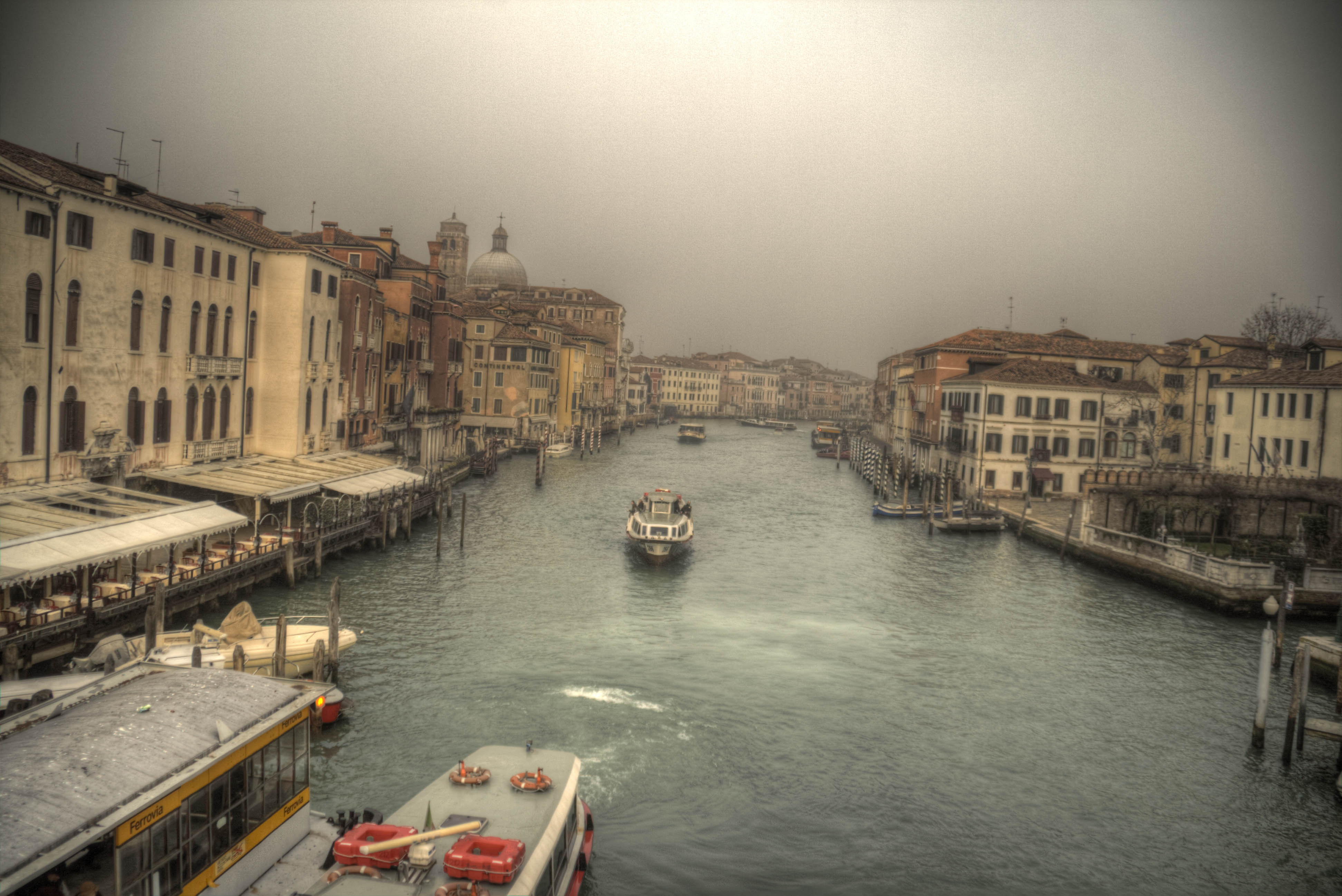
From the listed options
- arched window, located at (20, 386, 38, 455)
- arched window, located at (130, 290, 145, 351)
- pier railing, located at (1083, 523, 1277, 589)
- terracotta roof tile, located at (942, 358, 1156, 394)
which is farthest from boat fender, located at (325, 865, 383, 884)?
terracotta roof tile, located at (942, 358, 1156, 394)

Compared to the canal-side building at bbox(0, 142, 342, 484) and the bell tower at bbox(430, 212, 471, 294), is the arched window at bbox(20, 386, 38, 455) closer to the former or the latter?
the canal-side building at bbox(0, 142, 342, 484)

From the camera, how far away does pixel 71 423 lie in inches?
806

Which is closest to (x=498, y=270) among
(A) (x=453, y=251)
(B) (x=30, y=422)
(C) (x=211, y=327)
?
(A) (x=453, y=251)

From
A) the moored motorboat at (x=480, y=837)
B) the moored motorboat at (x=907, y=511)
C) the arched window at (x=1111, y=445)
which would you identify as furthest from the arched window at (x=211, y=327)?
the arched window at (x=1111, y=445)

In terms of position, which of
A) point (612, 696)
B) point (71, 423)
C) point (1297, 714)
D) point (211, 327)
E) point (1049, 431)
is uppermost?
point (211, 327)

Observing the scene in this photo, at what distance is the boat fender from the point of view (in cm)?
745

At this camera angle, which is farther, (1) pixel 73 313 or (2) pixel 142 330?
(2) pixel 142 330

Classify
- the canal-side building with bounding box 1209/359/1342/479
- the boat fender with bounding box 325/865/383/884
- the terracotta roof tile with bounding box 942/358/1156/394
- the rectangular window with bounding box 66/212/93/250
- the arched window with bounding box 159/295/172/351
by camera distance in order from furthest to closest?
the terracotta roof tile with bounding box 942/358/1156/394 < the canal-side building with bounding box 1209/359/1342/479 < the arched window with bounding box 159/295/172/351 < the rectangular window with bounding box 66/212/93/250 < the boat fender with bounding box 325/865/383/884

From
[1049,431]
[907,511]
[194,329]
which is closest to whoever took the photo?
[194,329]

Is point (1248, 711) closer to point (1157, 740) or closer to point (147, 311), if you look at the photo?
point (1157, 740)

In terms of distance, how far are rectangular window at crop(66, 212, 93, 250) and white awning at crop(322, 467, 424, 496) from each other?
338 inches

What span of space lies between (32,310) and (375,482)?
11.8 meters

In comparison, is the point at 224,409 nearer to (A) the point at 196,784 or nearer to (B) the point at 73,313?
(B) the point at 73,313

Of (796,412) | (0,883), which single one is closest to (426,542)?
(0,883)
